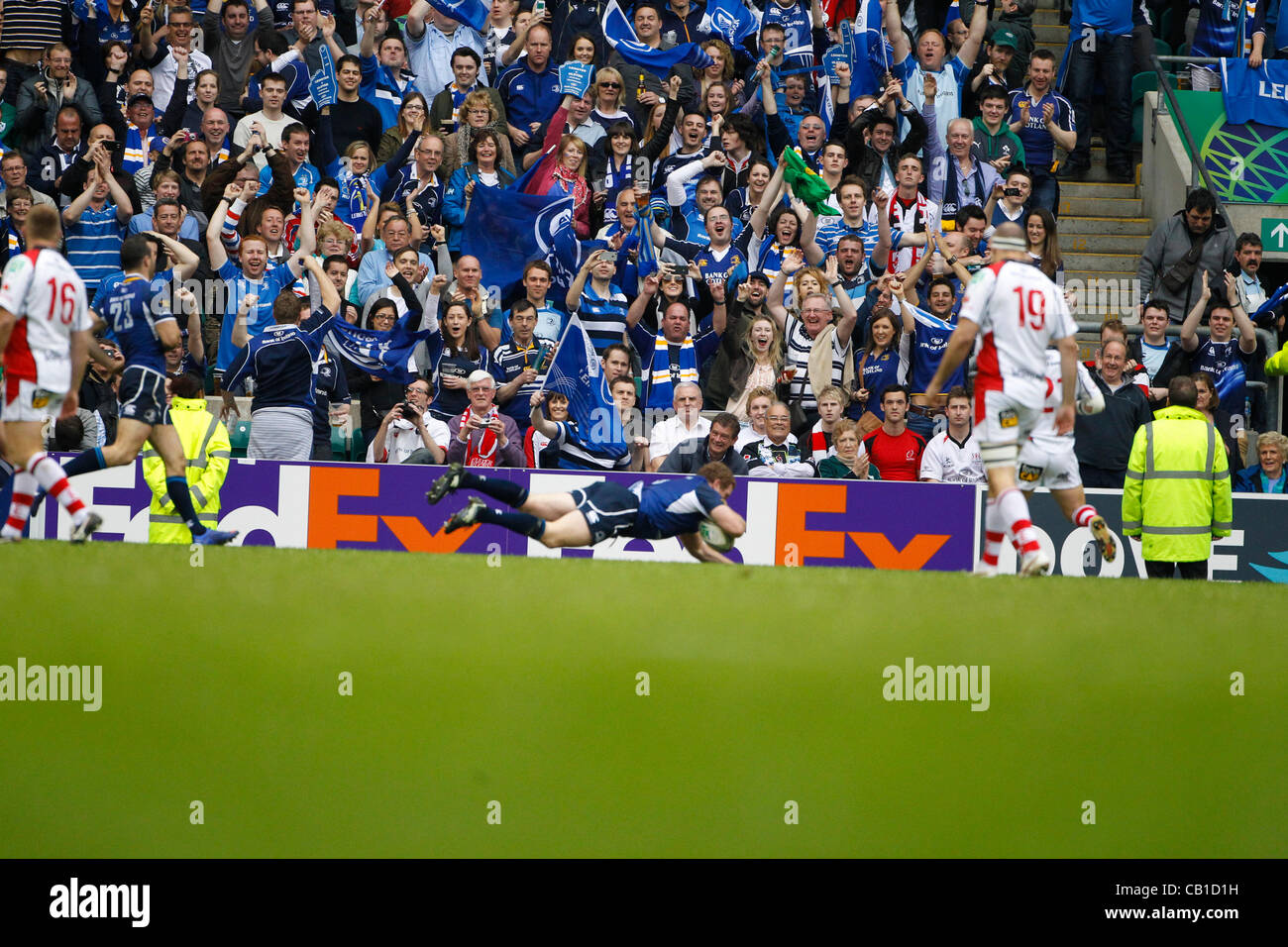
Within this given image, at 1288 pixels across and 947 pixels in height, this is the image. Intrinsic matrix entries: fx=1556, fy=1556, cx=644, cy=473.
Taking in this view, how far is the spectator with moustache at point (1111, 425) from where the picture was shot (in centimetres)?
1319

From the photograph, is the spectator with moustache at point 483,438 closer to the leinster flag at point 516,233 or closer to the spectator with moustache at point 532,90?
the leinster flag at point 516,233

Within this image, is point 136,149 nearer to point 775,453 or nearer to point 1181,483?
point 775,453

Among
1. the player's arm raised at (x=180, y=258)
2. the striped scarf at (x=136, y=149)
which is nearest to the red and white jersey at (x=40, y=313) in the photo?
the player's arm raised at (x=180, y=258)

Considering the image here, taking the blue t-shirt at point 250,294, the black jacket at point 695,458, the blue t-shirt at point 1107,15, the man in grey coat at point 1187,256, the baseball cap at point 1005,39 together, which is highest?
the blue t-shirt at point 1107,15

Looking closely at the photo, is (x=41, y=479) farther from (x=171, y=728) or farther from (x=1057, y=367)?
(x=1057, y=367)

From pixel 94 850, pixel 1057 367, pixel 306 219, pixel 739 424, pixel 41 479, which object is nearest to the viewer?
pixel 94 850

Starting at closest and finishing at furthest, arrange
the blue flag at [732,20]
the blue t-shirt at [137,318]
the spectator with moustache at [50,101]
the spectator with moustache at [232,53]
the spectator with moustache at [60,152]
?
1. the blue t-shirt at [137,318]
2. the spectator with moustache at [60,152]
3. the spectator with moustache at [50,101]
4. the spectator with moustache at [232,53]
5. the blue flag at [732,20]

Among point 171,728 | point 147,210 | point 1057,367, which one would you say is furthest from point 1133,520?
point 147,210

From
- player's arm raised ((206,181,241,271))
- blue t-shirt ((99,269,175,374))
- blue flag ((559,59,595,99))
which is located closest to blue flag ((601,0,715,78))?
blue flag ((559,59,595,99))

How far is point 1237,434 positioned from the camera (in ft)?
45.3

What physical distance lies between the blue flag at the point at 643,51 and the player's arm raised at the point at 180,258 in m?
5.30

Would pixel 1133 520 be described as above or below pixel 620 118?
below

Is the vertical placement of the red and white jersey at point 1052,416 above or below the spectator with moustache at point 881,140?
below

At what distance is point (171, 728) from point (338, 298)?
6.67 meters
